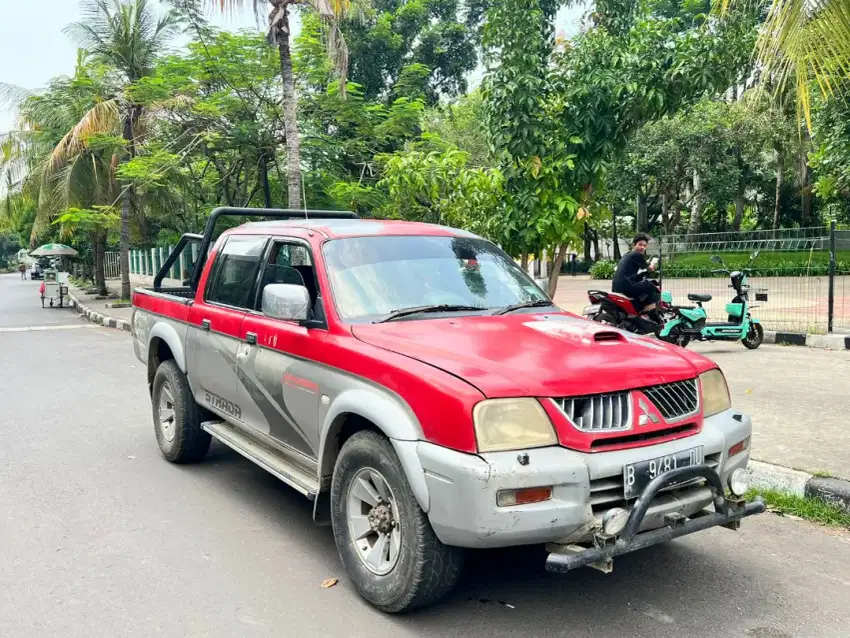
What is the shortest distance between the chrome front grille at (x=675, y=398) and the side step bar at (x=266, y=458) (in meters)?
1.72

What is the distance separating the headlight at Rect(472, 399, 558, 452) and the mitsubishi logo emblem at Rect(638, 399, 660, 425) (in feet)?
1.38

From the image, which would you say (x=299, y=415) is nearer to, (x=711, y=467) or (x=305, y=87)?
(x=711, y=467)

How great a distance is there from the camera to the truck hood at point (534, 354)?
10.2 feet

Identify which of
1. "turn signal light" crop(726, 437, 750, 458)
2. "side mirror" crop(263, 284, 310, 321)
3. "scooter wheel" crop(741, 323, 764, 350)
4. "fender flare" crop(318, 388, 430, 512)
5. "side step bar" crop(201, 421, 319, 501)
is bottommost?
"scooter wheel" crop(741, 323, 764, 350)

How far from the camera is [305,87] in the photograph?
18.2 m

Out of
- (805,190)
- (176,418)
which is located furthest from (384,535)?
(805,190)

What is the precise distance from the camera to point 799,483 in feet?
16.1

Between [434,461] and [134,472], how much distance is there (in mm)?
3544

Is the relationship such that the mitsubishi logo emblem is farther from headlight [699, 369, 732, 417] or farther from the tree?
the tree

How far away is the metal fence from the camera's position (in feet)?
40.2

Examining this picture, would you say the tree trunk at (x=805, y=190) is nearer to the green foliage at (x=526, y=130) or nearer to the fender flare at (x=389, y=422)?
the green foliage at (x=526, y=130)

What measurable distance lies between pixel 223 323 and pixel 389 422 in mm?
2118

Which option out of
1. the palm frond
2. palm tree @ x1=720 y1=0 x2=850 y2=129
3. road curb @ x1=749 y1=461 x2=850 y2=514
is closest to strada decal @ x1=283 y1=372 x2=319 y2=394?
road curb @ x1=749 y1=461 x2=850 y2=514

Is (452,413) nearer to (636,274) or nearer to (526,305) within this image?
(526,305)
